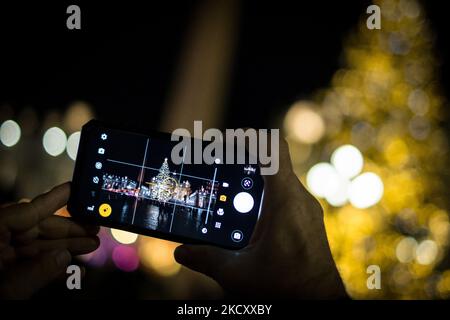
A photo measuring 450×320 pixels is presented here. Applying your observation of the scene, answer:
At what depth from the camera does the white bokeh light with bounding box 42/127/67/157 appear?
801 cm

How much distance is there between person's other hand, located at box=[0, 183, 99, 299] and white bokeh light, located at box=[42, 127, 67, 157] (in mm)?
6816

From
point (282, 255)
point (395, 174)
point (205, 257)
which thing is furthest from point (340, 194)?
point (205, 257)

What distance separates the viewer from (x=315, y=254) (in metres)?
1.65

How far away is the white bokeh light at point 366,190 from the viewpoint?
364 cm

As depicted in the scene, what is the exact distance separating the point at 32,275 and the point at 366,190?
2975 mm

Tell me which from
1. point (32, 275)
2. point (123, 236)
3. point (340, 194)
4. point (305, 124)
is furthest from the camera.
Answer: point (123, 236)

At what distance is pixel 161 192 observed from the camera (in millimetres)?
1662

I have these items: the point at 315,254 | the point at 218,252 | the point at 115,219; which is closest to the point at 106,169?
the point at 115,219

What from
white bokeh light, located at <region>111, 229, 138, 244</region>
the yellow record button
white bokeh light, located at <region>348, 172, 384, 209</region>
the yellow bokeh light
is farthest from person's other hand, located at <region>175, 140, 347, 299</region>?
white bokeh light, located at <region>111, 229, 138, 244</region>

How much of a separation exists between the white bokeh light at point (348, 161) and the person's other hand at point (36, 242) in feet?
8.73

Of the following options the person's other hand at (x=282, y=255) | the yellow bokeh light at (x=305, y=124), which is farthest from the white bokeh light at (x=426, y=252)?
the person's other hand at (x=282, y=255)

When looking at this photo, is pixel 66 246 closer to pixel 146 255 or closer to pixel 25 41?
pixel 25 41

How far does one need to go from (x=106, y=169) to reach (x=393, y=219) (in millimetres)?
2917

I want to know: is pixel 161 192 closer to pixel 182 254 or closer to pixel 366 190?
pixel 182 254
